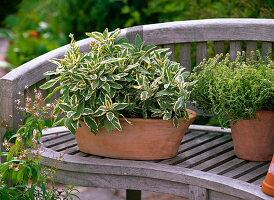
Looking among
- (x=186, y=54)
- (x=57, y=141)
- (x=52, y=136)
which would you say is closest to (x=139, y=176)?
(x=57, y=141)

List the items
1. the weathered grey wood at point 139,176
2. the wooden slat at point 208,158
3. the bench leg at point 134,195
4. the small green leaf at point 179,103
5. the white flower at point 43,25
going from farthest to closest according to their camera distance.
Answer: the white flower at point 43,25 < the bench leg at point 134,195 < the wooden slat at point 208,158 < the small green leaf at point 179,103 < the weathered grey wood at point 139,176

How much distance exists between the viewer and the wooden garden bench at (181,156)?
1.93 meters

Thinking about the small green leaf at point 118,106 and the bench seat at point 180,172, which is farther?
the small green leaf at point 118,106

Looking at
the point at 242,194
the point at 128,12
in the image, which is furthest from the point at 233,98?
the point at 128,12

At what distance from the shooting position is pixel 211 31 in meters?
2.52

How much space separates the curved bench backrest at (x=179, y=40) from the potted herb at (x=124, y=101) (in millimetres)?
201

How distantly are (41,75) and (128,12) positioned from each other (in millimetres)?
2121

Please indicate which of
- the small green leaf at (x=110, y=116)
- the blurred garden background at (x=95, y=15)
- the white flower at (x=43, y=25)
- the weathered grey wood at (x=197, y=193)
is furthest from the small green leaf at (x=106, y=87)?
the white flower at (x=43, y=25)

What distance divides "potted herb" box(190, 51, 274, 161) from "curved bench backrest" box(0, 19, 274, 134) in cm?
34

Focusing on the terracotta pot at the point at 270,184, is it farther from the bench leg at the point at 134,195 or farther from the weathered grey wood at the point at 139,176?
the bench leg at the point at 134,195

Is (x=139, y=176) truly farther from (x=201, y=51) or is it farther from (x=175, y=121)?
(x=201, y=51)

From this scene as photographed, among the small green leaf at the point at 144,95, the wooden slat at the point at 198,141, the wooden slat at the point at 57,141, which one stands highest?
the small green leaf at the point at 144,95

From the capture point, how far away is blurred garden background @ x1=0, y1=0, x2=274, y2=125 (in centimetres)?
341

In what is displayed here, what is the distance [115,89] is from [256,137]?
669mm
